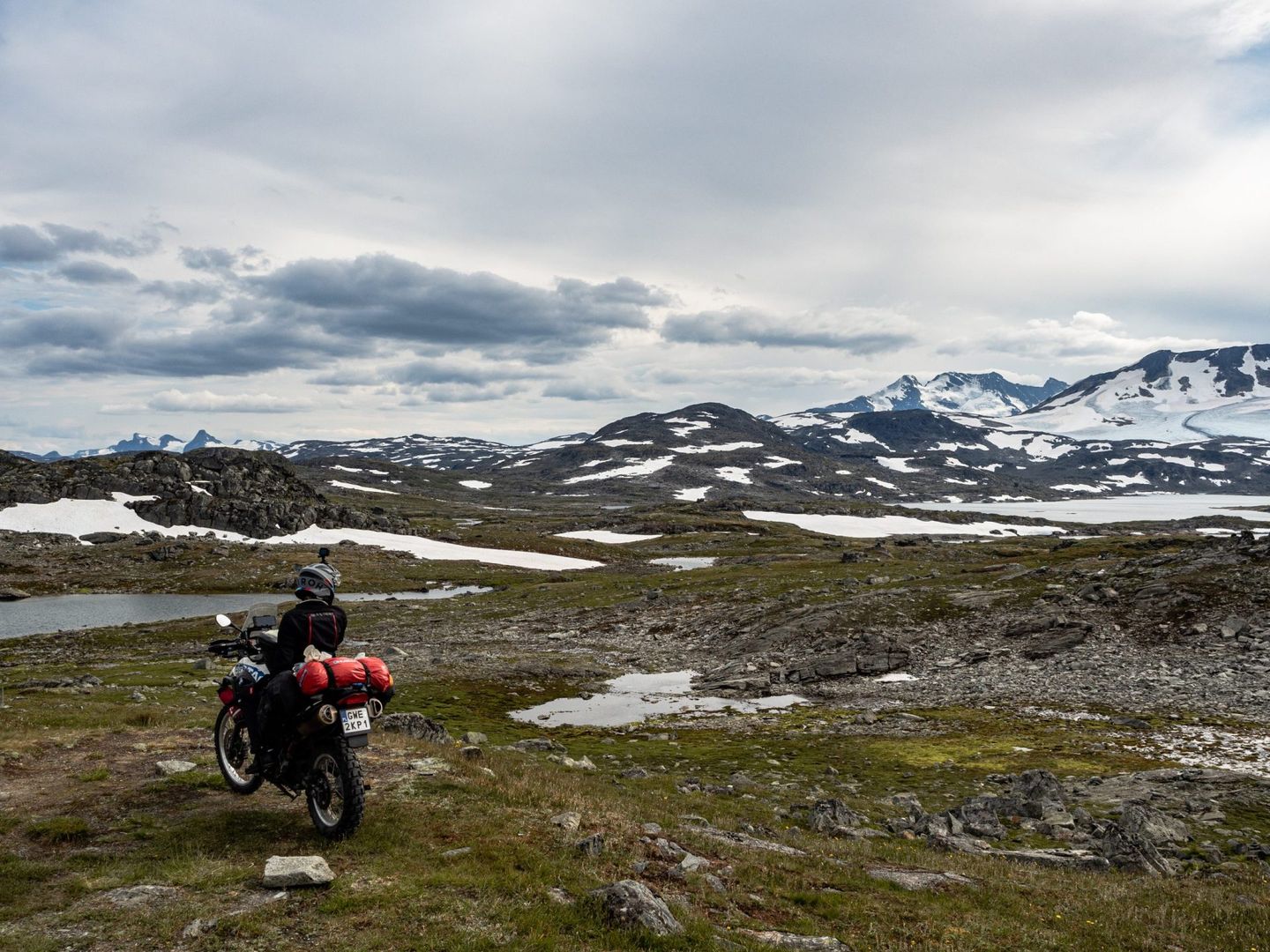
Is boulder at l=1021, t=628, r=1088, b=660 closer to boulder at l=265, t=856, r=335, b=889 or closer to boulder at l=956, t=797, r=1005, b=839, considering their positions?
boulder at l=956, t=797, r=1005, b=839

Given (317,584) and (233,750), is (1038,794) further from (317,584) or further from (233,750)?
(233,750)

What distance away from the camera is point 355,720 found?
39.7ft

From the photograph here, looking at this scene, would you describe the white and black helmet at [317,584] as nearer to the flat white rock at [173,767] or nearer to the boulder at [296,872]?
the boulder at [296,872]

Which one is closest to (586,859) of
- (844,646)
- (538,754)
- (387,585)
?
(538,754)

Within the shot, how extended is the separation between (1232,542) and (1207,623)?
63.1 feet

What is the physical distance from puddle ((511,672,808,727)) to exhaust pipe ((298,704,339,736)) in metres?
28.2

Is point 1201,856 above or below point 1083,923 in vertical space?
below

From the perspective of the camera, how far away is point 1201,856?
59.1 feet

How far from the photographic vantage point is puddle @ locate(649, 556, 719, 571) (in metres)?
134

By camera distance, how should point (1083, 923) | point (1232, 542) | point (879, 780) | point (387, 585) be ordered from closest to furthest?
point (1083, 923), point (879, 780), point (1232, 542), point (387, 585)

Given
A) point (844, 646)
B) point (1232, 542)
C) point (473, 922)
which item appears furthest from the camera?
point (1232, 542)

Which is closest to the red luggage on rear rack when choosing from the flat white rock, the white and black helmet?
the white and black helmet

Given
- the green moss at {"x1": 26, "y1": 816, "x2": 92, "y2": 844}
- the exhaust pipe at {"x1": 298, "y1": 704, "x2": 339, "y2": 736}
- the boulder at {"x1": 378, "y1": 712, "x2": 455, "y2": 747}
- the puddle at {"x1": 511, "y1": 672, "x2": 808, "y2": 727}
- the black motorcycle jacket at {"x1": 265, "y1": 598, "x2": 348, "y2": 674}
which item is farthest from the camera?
the puddle at {"x1": 511, "y1": 672, "x2": 808, "y2": 727}

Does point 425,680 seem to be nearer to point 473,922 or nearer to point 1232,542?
point 473,922
